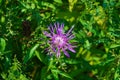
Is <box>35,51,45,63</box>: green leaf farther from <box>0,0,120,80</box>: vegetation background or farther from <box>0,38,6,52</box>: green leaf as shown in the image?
<box>0,38,6,52</box>: green leaf

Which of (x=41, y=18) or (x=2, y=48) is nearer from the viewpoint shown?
(x=2, y=48)

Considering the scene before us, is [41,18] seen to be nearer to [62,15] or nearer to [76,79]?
[62,15]

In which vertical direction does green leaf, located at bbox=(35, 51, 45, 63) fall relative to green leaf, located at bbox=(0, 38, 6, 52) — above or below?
below

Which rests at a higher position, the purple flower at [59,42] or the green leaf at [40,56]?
the purple flower at [59,42]

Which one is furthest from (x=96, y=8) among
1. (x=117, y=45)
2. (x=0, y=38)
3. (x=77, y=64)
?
(x=0, y=38)

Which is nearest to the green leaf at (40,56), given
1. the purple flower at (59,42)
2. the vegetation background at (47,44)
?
the vegetation background at (47,44)

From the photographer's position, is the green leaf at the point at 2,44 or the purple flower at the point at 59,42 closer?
the purple flower at the point at 59,42

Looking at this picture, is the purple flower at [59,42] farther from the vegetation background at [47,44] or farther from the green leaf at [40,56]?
the green leaf at [40,56]

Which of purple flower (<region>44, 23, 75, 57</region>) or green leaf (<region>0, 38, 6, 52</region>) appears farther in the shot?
green leaf (<region>0, 38, 6, 52</region>)

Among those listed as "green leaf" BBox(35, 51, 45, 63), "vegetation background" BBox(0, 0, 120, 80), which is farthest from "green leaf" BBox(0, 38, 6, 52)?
"green leaf" BBox(35, 51, 45, 63)
